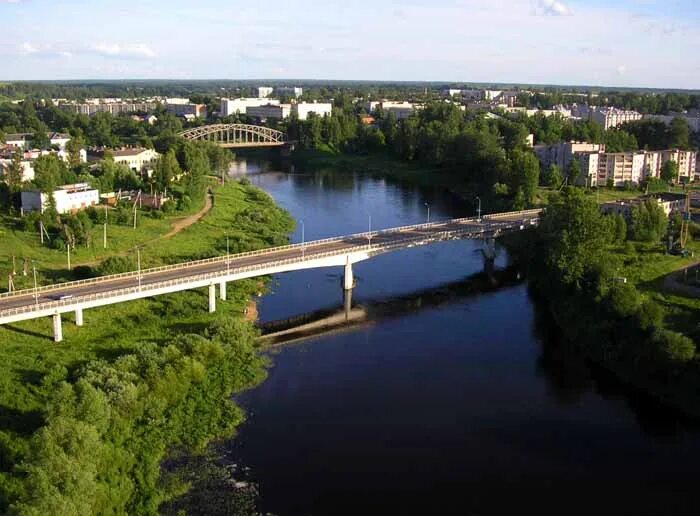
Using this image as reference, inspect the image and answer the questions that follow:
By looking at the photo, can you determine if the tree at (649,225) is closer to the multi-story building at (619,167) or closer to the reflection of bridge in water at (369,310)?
the reflection of bridge in water at (369,310)

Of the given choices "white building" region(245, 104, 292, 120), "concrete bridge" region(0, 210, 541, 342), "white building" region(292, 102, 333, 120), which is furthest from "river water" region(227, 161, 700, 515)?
"white building" region(245, 104, 292, 120)

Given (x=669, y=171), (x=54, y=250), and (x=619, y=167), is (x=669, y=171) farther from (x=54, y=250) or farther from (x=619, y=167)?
(x=54, y=250)

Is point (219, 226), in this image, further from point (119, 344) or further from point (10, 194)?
point (119, 344)

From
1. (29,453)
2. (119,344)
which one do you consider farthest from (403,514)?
(119,344)

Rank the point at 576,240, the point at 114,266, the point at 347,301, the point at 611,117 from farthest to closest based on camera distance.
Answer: the point at 611,117
the point at 347,301
the point at 576,240
the point at 114,266

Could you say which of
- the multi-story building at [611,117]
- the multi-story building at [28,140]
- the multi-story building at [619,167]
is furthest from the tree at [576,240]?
the multi-story building at [611,117]

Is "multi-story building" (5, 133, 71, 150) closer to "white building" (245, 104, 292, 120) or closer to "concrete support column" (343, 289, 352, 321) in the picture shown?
"concrete support column" (343, 289, 352, 321)

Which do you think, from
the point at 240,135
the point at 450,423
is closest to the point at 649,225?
the point at 450,423
